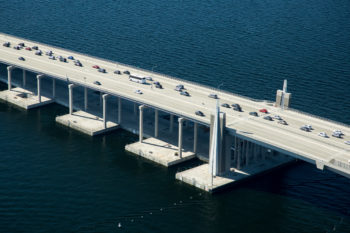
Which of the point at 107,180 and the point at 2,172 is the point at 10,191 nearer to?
the point at 2,172

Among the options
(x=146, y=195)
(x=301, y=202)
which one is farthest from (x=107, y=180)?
(x=301, y=202)

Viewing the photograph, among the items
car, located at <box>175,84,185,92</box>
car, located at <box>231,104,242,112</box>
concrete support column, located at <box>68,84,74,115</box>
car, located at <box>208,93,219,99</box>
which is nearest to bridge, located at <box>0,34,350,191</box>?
concrete support column, located at <box>68,84,74,115</box>

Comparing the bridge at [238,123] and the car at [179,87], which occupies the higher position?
the car at [179,87]

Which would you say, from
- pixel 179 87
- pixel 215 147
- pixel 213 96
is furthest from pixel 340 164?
pixel 179 87

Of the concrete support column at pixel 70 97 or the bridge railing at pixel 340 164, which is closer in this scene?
the bridge railing at pixel 340 164

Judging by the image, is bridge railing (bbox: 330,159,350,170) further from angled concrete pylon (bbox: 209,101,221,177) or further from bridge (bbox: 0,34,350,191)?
angled concrete pylon (bbox: 209,101,221,177)

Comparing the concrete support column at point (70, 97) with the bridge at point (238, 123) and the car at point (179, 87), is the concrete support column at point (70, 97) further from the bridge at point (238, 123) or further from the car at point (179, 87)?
the car at point (179, 87)

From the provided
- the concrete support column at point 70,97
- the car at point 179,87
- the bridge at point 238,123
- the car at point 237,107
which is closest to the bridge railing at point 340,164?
the bridge at point 238,123

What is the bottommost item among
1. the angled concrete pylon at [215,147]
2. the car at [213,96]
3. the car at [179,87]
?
the angled concrete pylon at [215,147]

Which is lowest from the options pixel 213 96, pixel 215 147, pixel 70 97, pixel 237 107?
pixel 215 147

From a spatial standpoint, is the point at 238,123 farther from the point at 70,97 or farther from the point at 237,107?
the point at 70,97

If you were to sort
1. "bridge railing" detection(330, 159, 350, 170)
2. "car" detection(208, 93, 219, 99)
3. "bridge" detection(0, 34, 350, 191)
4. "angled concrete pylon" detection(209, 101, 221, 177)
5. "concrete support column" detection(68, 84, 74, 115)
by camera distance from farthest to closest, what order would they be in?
"concrete support column" detection(68, 84, 74, 115) < "car" detection(208, 93, 219, 99) < "angled concrete pylon" detection(209, 101, 221, 177) < "bridge" detection(0, 34, 350, 191) < "bridge railing" detection(330, 159, 350, 170)

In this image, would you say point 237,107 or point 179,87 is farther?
point 179,87

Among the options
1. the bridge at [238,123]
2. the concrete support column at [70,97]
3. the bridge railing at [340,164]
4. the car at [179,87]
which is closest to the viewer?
the bridge railing at [340,164]
